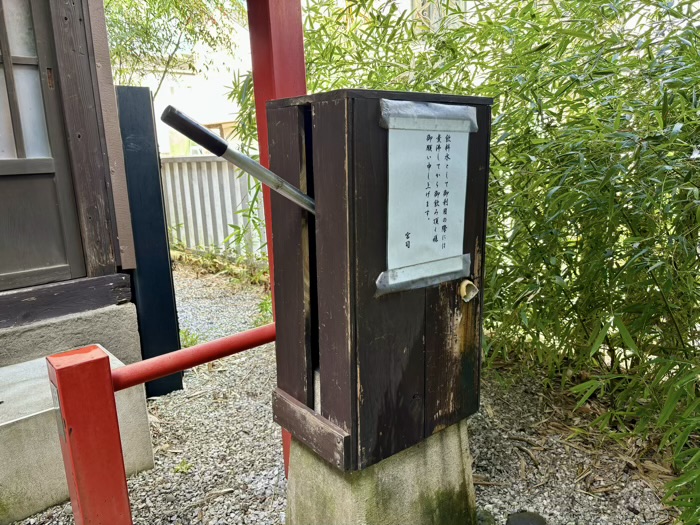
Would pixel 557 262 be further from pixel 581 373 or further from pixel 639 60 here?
pixel 581 373

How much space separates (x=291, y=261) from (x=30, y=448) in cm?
147

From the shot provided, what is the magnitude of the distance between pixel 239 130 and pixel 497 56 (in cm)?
145

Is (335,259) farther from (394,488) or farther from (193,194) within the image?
(193,194)

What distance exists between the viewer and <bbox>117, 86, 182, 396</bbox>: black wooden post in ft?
9.72

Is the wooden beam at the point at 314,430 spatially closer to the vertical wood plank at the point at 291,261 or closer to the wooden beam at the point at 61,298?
the vertical wood plank at the point at 291,261

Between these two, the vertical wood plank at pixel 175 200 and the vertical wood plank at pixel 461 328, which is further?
the vertical wood plank at pixel 175 200

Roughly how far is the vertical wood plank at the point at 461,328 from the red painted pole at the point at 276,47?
58 cm

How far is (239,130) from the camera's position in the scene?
296cm

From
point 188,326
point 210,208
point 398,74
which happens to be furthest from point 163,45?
point 398,74

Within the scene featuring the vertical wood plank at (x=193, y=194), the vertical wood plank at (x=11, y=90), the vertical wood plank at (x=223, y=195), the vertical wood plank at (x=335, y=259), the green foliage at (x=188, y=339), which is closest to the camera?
the vertical wood plank at (x=335, y=259)

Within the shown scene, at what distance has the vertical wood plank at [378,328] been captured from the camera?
1.22 m

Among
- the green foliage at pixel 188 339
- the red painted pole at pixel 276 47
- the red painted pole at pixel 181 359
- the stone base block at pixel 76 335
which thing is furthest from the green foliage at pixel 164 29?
the red painted pole at pixel 181 359

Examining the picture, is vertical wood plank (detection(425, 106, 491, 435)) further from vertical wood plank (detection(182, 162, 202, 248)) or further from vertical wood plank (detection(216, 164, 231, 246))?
vertical wood plank (detection(182, 162, 202, 248))

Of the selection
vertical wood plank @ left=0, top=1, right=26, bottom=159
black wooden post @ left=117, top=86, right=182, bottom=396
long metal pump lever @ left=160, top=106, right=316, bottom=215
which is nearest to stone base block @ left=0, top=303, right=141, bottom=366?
black wooden post @ left=117, top=86, right=182, bottom=396
